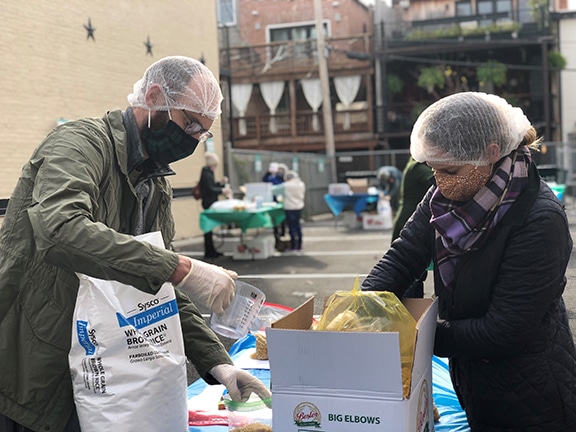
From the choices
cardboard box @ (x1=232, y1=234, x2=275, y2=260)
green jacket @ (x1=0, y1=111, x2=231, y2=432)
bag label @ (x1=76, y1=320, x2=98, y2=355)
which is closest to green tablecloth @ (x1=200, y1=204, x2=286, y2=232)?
cardboard box @ (x1=232, y1=234, x2=275, y2=260)

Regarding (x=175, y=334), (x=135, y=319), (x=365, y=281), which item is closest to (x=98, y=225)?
(x=135, y=319)

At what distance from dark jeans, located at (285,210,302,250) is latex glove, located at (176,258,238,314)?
963 centimetres

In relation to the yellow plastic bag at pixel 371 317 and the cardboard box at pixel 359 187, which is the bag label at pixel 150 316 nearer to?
the yellow plastic bag at pixel 371 317

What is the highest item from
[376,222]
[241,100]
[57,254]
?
[241,100]

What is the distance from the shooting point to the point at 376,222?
50.3 feet

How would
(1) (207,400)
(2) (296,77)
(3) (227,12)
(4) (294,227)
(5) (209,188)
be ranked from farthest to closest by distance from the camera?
(2) (296,77), (3) (227,12), (4) (294,227), (5) (209,188), (1) (207,400)

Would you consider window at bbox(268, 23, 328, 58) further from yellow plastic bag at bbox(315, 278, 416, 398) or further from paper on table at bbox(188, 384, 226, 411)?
yellow plastic bag at bbox(315, 278, 416, 398)

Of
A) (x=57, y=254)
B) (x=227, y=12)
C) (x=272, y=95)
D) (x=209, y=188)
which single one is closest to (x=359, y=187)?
(x=209, y=188)

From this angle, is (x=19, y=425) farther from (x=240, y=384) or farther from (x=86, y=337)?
(x=240, y=384)

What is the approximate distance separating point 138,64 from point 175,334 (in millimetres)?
10830

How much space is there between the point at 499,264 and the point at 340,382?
63 centimetres

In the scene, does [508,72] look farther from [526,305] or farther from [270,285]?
[526,305]

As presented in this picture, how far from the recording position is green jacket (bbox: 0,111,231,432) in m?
1.69

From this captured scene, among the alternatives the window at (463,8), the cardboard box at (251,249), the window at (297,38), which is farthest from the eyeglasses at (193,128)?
the window at (463,8)
